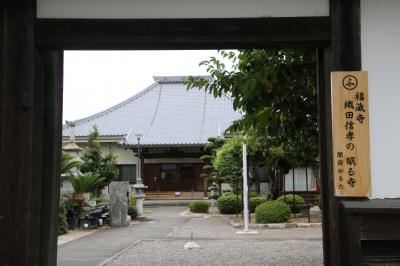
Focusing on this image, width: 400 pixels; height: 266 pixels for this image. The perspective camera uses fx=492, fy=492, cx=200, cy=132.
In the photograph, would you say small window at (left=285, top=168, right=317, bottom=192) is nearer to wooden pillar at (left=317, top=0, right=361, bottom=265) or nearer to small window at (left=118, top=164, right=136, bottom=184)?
small window at (left=118, top=164, right=136, bottom=184)

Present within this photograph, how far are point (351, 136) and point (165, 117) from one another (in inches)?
1242

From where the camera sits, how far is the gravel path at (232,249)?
981cm

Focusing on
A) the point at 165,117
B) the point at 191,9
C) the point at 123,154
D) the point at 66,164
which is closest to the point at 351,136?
the point at 191,9

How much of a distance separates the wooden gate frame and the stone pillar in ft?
42.6

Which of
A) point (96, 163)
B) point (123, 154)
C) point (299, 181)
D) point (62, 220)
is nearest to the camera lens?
point (62, 220)

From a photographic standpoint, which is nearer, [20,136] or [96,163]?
[20,136]

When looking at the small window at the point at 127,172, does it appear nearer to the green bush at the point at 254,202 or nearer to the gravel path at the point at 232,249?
the green bush at the point at 254,202

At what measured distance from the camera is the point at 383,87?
477 centimetres

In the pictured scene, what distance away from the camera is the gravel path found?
9.81 m

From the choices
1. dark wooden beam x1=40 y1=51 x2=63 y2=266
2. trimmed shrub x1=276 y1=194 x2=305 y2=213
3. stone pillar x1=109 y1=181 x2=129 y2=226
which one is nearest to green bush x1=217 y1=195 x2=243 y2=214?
trimmed shrub x1=276 y1=194 x2=305 y2=213

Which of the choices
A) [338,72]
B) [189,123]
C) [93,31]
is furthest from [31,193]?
[189,123]

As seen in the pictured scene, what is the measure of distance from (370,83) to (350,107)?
31cm

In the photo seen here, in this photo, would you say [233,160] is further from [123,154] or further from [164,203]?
[123,154]

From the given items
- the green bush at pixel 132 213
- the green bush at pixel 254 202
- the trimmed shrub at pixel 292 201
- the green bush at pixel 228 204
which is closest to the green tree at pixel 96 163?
the green bush at pixel 132 213
